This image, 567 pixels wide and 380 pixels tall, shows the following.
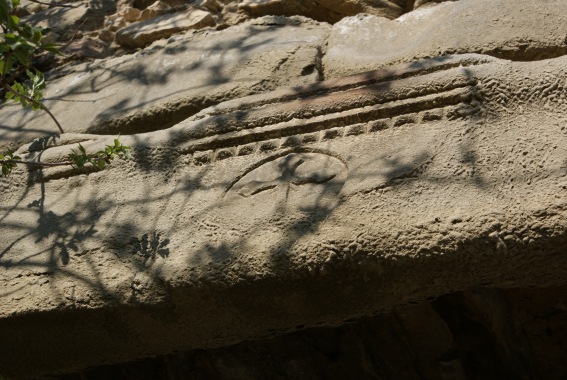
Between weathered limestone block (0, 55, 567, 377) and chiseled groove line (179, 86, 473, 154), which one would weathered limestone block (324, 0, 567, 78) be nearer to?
weathered limestone block (0, 55, 567, 377)

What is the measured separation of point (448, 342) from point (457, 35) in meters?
0.87

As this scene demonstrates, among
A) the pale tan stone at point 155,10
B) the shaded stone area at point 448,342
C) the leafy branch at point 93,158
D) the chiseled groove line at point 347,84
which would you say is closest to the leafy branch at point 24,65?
the leafy branch at point 93,158

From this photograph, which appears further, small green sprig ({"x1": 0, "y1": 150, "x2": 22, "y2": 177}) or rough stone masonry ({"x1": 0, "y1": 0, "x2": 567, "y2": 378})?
small green sprig ({"x1": 0, "y1": 150, "x2": 22, "y2": 177})

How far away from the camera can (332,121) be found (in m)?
1.91

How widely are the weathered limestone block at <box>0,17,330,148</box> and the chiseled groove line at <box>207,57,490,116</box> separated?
176 millimetres

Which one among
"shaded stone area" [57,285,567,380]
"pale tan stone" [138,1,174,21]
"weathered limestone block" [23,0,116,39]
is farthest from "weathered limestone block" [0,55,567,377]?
"weathered limestone block" [23,0,116,39]

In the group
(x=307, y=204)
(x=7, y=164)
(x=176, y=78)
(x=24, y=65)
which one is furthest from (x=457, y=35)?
(x=7, y=164)

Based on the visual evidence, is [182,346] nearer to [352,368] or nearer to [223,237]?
[223,237]

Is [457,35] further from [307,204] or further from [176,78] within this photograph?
[176,78]

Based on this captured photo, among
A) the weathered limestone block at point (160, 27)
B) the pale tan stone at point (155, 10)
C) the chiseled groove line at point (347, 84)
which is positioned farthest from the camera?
the pale tan stone at point (155, 10)

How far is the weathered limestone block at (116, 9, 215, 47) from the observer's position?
281 centimetres

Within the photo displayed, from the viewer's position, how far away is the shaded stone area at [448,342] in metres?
2.03

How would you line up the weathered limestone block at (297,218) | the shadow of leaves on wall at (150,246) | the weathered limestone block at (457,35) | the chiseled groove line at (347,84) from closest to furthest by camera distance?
1. the weathered limestone block at (297,218)
2. the shadow of leaves on wall at (150,246)
3. the chiseled groove line at (347,84)
4. the weathered limestone block at (457,35)

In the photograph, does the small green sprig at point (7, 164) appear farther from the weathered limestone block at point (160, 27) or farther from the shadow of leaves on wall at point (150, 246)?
the weathered limestone block at point (160, 27)
